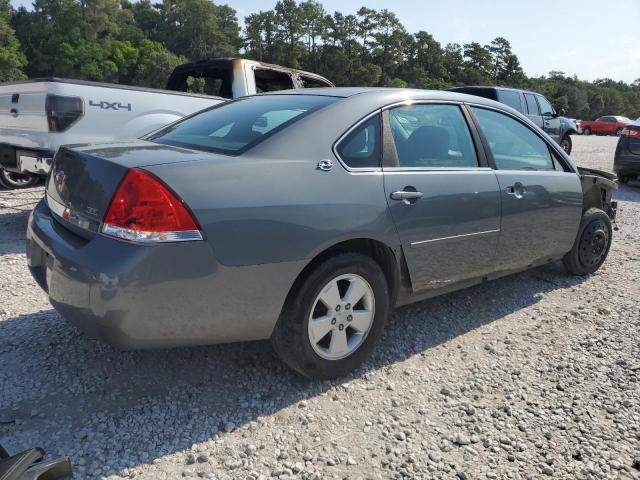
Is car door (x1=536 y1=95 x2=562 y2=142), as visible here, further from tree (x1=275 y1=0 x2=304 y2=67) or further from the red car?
tree (x1=275 y1=0 x2=304 y2=67)

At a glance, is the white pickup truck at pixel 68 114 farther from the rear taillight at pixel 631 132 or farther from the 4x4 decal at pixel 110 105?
the rear taillight at pixel 631 132

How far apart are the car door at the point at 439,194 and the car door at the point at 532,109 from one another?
10924 millimetres

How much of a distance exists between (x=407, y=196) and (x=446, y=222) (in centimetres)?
37

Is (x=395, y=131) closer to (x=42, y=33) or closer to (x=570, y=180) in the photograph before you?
(x=570, y=180)

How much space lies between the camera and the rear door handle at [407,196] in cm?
276

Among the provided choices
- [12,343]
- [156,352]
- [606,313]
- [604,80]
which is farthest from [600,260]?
[604,80]

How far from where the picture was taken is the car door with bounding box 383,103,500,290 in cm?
285

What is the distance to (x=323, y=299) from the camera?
258 centimetres

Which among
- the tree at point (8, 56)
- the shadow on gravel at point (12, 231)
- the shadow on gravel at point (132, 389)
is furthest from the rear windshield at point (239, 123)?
the tree at point (8, 56)

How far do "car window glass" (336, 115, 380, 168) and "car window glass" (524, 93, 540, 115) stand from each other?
38.4ft

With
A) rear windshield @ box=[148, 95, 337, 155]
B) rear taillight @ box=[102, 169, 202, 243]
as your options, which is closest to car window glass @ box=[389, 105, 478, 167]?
rear windshield @ box=[148, 95, 337, 155]

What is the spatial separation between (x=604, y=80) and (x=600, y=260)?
143419mm

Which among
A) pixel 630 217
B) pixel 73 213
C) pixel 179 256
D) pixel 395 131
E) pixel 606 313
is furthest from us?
pixel 630 217

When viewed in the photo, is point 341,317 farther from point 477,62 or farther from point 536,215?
point 477,62
